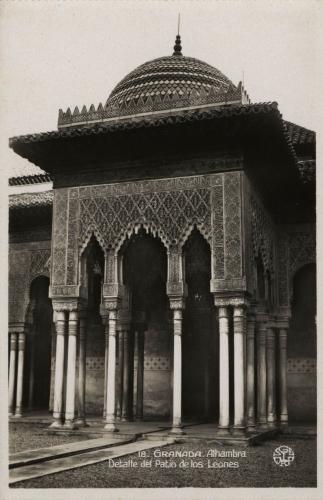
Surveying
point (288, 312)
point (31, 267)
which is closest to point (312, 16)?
point (288, 312)

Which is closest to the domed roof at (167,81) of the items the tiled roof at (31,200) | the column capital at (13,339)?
the tiled roof at (31,200)

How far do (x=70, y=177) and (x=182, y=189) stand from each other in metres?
2.46

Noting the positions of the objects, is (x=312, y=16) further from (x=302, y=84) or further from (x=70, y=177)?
(x=70, y=177)

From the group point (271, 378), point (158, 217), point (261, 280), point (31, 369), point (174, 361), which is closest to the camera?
point (174, 361)

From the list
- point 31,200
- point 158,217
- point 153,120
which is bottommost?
point 158,217

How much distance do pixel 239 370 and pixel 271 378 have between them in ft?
12.2

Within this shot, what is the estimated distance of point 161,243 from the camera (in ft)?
44.2

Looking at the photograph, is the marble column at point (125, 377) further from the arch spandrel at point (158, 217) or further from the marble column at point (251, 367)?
the marble column at point (251, 367)

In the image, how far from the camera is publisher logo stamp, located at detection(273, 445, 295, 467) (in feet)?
31.3

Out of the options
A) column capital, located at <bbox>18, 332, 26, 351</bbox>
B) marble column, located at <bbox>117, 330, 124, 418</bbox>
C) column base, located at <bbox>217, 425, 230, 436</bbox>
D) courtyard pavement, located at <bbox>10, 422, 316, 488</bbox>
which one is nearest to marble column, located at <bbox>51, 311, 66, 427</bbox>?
courtyard pavement, located at <bbox>10, 422, 316, 488</bbox>

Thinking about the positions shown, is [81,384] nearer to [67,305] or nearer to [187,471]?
[67,305]

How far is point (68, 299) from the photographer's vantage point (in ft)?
43.6

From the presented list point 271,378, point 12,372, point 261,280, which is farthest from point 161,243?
point 12,372

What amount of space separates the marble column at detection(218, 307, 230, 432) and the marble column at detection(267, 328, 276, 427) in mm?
3393
